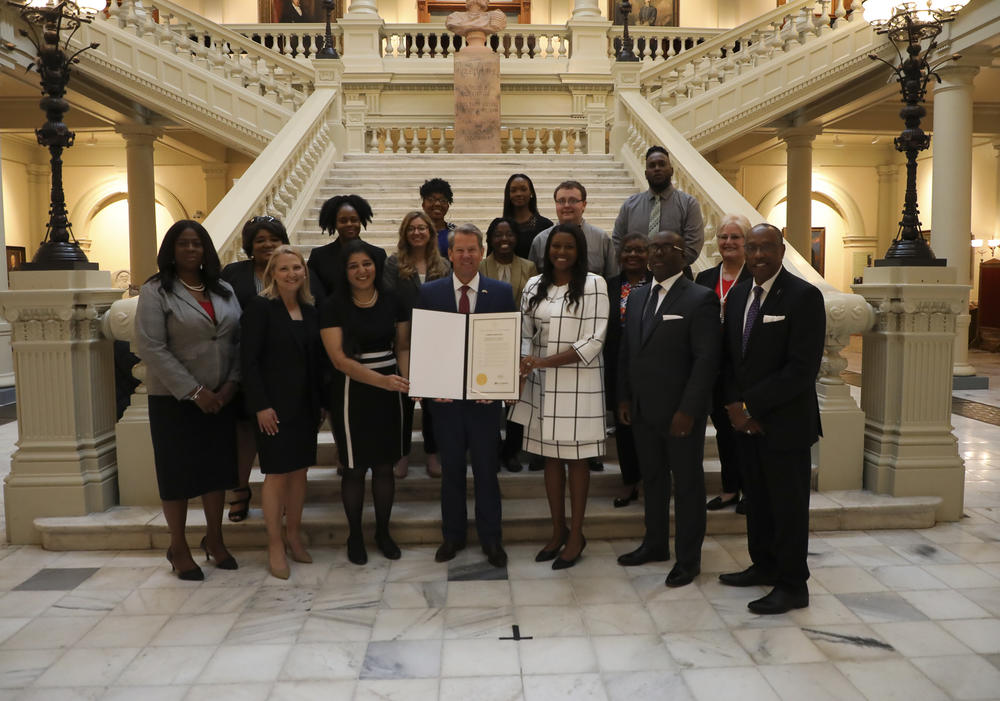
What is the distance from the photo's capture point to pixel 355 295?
167 inches

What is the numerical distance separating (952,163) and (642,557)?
30.5 ft

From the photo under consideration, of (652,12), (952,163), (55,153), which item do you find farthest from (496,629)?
(652,12)

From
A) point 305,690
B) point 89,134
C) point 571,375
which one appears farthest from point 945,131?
point 89,134

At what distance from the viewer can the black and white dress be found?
13.9 ft

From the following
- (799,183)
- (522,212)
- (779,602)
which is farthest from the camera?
(799,183)

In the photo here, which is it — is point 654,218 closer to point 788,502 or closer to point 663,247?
point 663,247

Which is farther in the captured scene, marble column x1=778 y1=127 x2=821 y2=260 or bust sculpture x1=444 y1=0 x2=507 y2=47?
marble column x1=778 y1=127 x2=821 y2=260

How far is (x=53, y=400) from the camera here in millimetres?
4883

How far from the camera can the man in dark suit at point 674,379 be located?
13.0 feet

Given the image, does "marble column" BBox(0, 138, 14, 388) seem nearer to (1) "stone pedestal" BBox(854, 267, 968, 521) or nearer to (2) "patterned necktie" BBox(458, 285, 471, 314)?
(2) "patterned necktie" BBox(458, 285, 471, 314)

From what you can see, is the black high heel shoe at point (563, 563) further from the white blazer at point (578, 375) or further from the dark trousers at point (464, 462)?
the white blazer at point (578, 375)

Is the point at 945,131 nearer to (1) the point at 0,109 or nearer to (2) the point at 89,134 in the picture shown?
(1) the point at 0,109

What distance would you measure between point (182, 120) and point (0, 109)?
4477 millimetres

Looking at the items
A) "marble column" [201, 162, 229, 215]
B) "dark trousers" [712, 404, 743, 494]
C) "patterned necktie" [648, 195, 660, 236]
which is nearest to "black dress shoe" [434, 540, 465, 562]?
"dark trousers" [712, 404, 743, 494]
